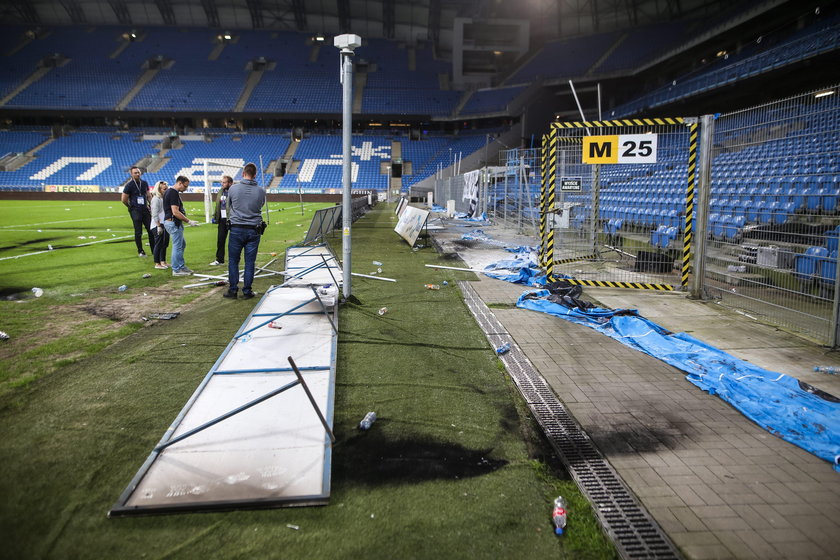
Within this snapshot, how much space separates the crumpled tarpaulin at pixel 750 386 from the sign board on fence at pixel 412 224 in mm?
7687

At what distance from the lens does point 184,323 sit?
19.8 feet

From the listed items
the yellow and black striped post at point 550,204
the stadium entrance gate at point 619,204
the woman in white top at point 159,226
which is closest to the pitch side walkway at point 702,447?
the yellow and black striped post at point 550,204

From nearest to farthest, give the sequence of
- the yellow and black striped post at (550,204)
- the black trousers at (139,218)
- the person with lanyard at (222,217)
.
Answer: the yellow and black striped post at (550,204) → the person with lanyard at (222,217) → the black trousers at (139,218)

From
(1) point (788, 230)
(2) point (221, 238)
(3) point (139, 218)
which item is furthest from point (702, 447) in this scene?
(3) point (139, 218)

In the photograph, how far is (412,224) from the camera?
14.1 meters

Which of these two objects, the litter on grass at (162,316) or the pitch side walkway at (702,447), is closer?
the pitch side walkway at (702,447)

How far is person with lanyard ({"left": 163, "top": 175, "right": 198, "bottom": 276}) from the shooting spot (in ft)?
27.6

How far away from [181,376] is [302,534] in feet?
8.44

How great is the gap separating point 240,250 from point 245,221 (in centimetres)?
48

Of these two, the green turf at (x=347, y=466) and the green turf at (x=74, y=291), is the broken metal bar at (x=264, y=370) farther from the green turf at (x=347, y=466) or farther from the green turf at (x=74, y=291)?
the green turf at (x=74, y=291)

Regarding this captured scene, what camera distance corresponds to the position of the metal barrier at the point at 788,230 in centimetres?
588

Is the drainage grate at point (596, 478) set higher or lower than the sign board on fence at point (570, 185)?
lower

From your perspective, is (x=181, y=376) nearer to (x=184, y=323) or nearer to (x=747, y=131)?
(x=184, y=323)

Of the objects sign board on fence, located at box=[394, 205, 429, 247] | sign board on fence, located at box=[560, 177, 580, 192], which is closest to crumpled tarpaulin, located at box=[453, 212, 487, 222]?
sign board on fence, located at box=[394, 205, 429, 247]
